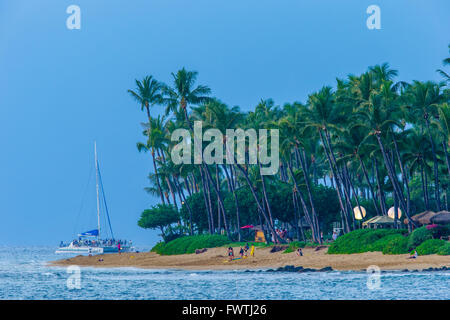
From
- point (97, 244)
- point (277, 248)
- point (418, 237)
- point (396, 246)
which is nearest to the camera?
point (418, 237)

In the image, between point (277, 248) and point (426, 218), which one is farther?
point (277, 248)

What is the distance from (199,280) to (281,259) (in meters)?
9.80

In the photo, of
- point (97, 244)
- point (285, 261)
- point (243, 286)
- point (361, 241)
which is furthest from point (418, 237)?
point (97, 244)

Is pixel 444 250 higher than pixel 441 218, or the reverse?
pixel 441 218

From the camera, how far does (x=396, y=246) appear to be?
3944cm

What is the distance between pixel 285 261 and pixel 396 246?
8.93 m

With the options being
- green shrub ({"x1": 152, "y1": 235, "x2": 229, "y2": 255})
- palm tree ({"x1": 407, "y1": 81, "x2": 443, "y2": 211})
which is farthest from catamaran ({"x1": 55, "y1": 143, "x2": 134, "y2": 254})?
palm tree ({"x1": 407, "y1": 81, "x2": 443, "y2": 211})

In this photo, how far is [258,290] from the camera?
31969 mm

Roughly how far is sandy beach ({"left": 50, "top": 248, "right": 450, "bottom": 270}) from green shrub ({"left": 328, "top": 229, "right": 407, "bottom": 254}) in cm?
71

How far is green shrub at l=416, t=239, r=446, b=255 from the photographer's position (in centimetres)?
3719

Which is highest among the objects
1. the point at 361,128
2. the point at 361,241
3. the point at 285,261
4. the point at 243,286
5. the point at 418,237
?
the point at 361,128

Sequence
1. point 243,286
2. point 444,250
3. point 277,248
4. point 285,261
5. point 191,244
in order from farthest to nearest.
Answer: point 191,244, point 277,248, point 285,261, point 444,250, point 243,286

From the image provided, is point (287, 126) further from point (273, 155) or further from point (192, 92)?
point (192, 92)

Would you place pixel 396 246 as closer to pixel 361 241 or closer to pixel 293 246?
pixel 361 241
